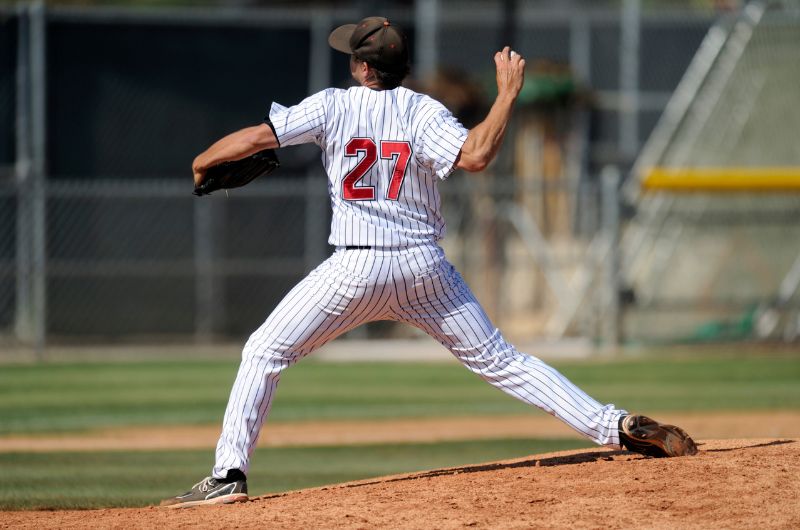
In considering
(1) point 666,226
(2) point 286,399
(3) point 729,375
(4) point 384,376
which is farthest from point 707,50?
(2) point 286,399

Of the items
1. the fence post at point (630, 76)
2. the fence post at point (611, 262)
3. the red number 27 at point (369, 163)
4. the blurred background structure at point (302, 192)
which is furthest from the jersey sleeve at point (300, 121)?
the fence post at point (630, 76)

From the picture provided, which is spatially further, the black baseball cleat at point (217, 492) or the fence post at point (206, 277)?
the fence post at point (206, 277)

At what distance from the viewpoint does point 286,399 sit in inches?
489

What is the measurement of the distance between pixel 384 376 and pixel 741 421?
5.23m

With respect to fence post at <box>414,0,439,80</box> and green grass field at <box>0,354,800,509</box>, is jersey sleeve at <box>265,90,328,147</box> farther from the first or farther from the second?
fence post at <box>414,0,439,80</box>

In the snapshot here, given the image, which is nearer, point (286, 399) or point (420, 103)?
point (420, 103)

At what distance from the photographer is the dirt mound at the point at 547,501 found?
492 centimetres

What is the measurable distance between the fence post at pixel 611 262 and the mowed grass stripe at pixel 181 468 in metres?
7.50

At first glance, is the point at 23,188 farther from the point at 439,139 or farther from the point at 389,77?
the point at 439,139

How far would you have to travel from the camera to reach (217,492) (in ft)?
17.7

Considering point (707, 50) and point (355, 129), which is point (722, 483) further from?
point (707, 50)

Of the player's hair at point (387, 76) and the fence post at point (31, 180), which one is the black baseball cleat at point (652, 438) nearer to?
the player's hair at point (387, 76)

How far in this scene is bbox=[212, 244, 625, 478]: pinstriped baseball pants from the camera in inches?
212

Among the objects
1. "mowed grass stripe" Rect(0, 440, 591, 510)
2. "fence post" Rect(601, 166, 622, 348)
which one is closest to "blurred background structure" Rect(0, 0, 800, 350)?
"fence post" Rect(601, 166, 622, 348)
